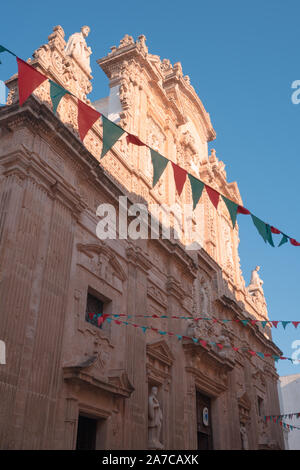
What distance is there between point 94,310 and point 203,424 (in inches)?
272

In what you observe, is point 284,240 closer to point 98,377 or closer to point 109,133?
point 109,133

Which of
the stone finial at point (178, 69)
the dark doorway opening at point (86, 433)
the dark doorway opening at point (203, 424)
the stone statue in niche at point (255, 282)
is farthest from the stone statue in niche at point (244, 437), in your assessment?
the stone finial at point (178, 69)

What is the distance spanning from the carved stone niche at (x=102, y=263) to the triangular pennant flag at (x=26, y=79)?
4.19 m

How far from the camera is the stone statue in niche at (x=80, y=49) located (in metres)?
13.5

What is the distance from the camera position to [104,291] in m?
11.9

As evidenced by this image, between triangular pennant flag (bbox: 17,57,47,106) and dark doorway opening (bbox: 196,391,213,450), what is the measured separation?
11.7 meters

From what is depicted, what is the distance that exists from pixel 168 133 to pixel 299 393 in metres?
29.2

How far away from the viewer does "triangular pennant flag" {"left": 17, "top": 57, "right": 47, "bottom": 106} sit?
26.0ft

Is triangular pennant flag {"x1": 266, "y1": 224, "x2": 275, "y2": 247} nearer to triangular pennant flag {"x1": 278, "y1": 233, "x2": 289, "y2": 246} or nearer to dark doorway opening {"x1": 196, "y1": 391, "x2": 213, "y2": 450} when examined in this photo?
triangular pennant flag {"x1": 278, "y1": 233, "x2": 289, "y2": 246}

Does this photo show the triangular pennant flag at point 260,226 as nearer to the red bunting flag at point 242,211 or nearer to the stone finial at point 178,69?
the red bunting flag at point 242,211

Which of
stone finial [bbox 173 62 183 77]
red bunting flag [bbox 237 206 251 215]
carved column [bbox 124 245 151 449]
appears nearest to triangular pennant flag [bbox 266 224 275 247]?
red bunting flag [bbox 237 206 251 215]

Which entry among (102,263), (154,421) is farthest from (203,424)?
(102,263)

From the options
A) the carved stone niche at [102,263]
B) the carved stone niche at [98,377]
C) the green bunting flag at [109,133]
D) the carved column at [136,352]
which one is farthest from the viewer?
the carved stone niche at [102,263]

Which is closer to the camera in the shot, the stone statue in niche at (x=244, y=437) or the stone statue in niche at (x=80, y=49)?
the stone statue in niche at (x=80, y=49)
